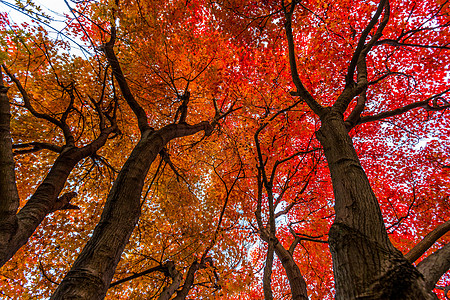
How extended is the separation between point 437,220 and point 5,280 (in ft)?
61.6

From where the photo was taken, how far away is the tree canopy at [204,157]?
2285 mm

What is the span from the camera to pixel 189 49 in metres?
7.33

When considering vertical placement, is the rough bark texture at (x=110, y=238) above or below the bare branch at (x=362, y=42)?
below

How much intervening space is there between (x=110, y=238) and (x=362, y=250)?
9.84ft

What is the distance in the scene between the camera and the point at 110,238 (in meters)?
2.66

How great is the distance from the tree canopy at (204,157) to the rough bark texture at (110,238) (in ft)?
0.07

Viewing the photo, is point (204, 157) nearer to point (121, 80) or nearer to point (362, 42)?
point (121, 80)

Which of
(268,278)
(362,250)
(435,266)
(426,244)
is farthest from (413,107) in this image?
(268,278)

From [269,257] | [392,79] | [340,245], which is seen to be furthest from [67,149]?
[392,79]

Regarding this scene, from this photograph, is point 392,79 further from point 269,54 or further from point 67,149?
point 67,149

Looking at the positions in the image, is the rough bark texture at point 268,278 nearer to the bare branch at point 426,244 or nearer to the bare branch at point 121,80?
the bare branch at point 426,244

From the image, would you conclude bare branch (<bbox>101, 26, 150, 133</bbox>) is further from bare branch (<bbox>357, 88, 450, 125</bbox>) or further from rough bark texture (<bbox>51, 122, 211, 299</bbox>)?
bare branch (<bbox>357, 88, 450, 125</bbox>)

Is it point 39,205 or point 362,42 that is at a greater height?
point 362,42

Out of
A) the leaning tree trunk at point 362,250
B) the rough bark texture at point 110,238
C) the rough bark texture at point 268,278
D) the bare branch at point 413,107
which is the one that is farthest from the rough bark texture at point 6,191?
the bare branch at point 413,107
